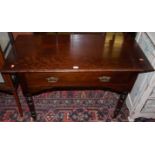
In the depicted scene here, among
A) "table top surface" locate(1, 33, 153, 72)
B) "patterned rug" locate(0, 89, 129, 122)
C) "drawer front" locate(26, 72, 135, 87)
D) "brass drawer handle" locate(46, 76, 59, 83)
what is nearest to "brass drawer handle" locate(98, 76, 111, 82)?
"drawer front" locate(26, 72, 135, 87)

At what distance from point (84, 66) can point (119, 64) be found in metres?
0.26

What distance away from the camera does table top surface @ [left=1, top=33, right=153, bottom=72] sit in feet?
3.61

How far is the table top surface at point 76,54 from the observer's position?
1.10 metres

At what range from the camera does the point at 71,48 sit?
51.3 inches

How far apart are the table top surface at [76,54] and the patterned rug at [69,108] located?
2.56ft

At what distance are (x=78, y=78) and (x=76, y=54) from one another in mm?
197

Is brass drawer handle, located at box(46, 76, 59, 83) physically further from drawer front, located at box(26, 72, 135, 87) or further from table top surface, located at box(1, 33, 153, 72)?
table top surface, located at box(1, 33, 153, 72)

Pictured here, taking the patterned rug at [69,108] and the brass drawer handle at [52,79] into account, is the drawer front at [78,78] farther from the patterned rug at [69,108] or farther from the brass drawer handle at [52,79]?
the patterned rug at [69,108]

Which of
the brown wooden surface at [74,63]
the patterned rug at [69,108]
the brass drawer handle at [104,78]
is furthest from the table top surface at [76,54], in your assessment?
the patterned rug at [69,108]

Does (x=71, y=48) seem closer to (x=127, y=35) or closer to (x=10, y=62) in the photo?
(x=10, y=62)

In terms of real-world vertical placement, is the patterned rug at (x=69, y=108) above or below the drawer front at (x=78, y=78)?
below

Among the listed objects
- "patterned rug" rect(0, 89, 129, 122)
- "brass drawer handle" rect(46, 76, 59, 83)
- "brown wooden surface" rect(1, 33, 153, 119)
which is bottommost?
"patterned rug" rect(0, 89, 129, 122)

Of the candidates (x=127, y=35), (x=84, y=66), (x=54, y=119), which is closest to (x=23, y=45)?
(x=84, y=66)

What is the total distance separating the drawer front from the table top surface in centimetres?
6
